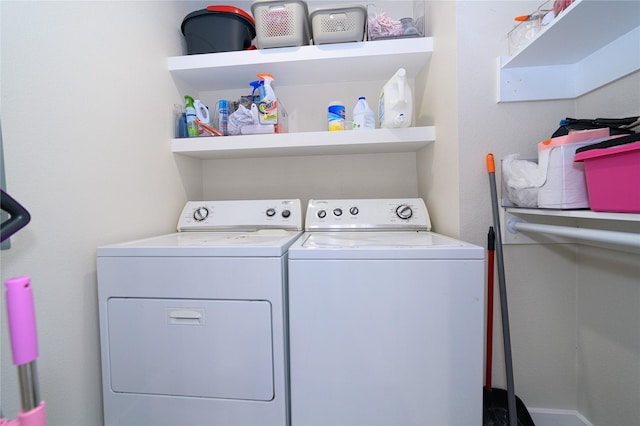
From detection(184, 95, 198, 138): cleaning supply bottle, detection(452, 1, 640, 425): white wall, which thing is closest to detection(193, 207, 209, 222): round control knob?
detection(184, 95, 198, 138): cleaning supply bottle

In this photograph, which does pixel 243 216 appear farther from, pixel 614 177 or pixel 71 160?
pixel 614 177

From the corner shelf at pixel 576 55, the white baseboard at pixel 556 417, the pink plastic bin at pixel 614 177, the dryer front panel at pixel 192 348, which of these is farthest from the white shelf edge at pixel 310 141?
the white baseboard at pixel 556 417

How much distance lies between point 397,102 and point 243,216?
105 cm

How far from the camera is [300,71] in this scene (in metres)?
1.56

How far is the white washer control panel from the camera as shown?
1.49m

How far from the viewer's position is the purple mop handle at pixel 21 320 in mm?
419

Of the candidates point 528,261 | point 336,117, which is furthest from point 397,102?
point 528,261

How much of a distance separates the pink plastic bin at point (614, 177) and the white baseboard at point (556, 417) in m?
1.01

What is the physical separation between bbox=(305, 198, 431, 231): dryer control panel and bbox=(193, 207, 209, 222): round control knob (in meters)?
0.63

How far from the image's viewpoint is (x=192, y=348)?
92 cm

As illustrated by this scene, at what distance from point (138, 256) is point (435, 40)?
5.67 ft

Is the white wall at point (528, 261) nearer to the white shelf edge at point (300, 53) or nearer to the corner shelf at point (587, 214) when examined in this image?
the corner shelf at point (587, 214)

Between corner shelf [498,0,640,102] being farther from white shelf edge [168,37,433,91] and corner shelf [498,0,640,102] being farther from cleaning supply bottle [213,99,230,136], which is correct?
cleaning supply bottle [213,99,230,136]

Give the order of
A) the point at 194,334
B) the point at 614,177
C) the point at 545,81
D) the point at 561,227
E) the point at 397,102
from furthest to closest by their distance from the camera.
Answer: the point at 397,102 → the point at 545,81 → the point at 194,334 → the point at 561,227 → the point at 614,177
